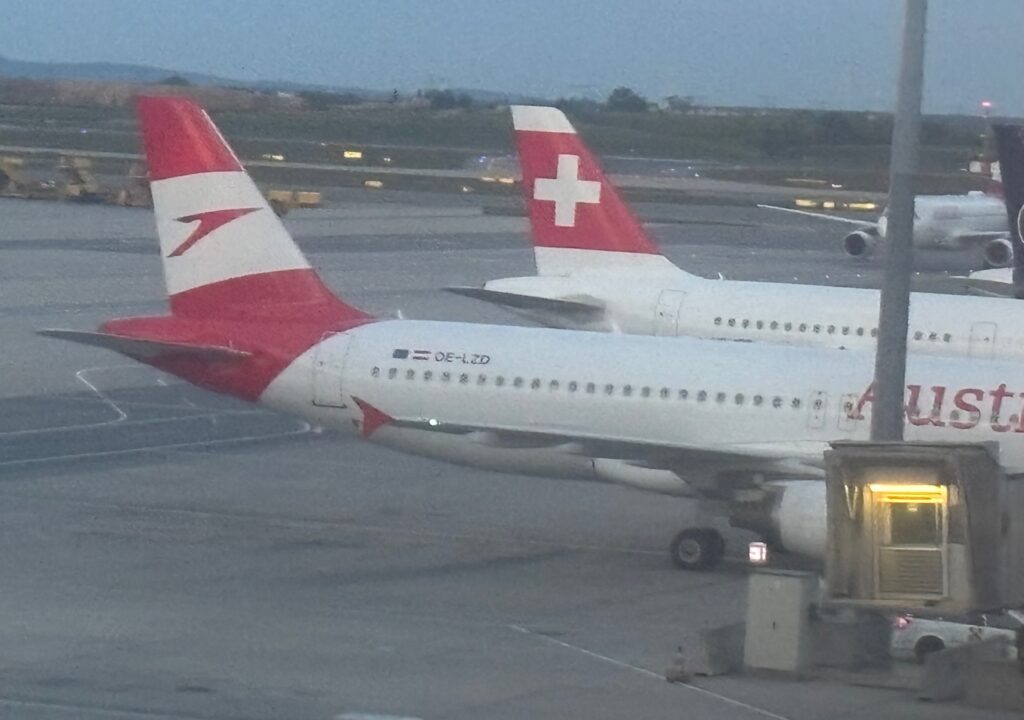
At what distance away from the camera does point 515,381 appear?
978 inches

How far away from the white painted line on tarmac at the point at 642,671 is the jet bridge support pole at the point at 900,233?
8.65 ft

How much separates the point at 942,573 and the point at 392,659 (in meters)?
5.51

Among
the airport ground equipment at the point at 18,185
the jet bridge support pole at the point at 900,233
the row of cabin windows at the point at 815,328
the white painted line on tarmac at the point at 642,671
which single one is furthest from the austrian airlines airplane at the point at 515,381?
the airport ground equipment at the point at 18,185

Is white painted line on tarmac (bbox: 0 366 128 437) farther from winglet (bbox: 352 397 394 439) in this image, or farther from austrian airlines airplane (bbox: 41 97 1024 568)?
winglet (bbox: 352 397 394 439)

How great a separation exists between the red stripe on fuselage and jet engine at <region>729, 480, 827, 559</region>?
6437 mm

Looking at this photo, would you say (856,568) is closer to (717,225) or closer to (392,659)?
(392,659)

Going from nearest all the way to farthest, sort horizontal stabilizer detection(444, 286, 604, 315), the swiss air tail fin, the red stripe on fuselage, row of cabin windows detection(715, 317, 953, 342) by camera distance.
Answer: the red stripe on fuselage < the swiss air tail fin < row of cabin windows detection(715, 317, 953, 342) < horizontal stabilizer detection(444, 286, 604, 315)

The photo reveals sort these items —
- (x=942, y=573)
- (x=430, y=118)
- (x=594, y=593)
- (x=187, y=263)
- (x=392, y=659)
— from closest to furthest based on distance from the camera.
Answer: (x=942, y=573), (x=392, y=659), (x=594, y=593), (x=187, y=263), (x=430, y=118)

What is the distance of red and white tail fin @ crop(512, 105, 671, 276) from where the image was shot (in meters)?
36.8

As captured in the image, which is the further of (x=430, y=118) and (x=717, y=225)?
(x=430, y=118)

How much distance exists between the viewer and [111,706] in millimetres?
15773

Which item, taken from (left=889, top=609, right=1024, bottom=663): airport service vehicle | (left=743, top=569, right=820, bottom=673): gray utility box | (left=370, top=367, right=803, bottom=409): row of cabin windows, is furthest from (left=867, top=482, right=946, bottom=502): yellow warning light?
(left=370, top=367, right=803, bottom=409): row of cabin windows

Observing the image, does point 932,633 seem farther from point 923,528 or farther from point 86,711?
point 86,711

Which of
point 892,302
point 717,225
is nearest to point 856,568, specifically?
point 892,302
